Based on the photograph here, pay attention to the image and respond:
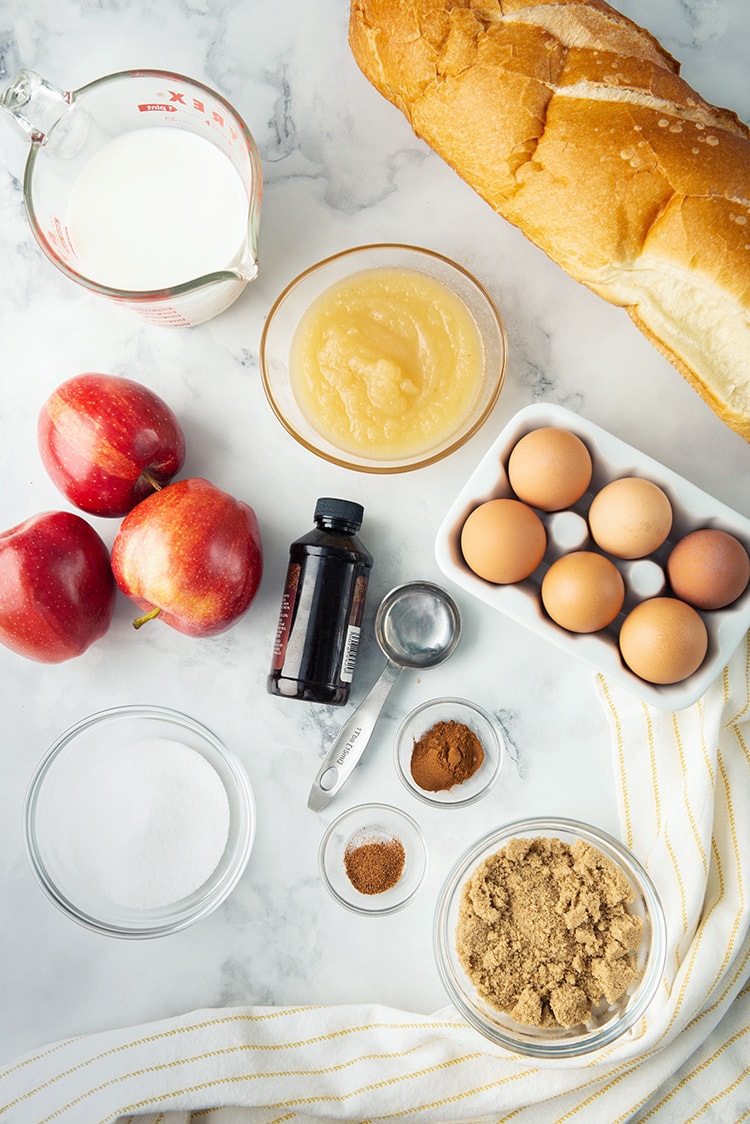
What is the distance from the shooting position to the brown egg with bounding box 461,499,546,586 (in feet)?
4.00

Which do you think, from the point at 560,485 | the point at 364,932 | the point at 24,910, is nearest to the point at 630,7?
the point at 560,485

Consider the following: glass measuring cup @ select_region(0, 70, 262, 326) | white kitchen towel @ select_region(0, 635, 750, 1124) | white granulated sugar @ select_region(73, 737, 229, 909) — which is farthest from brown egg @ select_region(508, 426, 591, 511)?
white granulated sugar @ select_region(73, 737, 229, 909)

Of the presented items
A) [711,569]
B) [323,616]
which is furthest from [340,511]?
[711,569]

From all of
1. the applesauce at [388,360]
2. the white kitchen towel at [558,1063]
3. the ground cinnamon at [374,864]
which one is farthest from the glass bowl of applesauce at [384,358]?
the ground cinnamon at [374,864]

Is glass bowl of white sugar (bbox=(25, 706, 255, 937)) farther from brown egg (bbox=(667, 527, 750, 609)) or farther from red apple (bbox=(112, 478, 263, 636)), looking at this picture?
brown egg (bbox=(667, 527, 750, 609))

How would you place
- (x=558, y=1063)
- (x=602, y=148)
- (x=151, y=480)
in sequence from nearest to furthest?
1. (x=602, y=148)
2. (x=558, y=1063)
3. (x=151, y=480)

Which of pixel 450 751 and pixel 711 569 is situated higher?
pixel 711 569

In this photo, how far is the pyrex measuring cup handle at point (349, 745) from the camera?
1.41 meters

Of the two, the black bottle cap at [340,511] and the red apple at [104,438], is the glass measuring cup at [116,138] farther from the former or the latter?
the black bottle cap at [340,511]

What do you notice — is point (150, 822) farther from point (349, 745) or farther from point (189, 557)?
point (189, 557)

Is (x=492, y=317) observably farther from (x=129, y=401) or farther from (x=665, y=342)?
(x=129, y=401)

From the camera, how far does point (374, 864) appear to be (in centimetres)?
139

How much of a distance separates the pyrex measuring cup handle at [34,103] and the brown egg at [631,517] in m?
0.99

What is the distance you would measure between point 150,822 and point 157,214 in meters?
0.99
